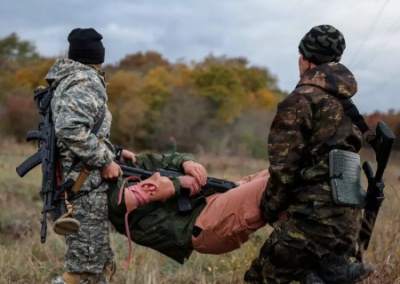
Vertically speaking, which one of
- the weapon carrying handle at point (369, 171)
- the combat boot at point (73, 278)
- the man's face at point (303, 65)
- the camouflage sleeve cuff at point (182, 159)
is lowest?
the combat boot at point (73, 278)

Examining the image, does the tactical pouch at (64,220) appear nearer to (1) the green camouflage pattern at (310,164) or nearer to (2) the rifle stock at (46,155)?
(2) the rifle stock at (46,155)

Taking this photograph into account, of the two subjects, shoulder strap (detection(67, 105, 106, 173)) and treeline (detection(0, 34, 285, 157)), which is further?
treeline (detection(0, 34, 285, 157))

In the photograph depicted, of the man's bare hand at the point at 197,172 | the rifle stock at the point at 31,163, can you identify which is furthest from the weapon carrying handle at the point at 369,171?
the rifle stock at the point at 31,163

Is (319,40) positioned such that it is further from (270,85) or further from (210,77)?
(270,85)

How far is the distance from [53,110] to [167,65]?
56.2m

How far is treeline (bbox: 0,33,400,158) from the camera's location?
4206cm

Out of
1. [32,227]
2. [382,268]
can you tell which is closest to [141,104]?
[32,227]

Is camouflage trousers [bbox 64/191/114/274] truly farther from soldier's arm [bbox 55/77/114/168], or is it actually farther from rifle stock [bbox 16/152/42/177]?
rifle stock [bbox 16/152/42/177]

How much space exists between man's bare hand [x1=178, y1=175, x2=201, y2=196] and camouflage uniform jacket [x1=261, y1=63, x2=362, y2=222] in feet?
1.83

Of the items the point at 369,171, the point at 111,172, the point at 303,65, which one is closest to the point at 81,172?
the point at 111,172

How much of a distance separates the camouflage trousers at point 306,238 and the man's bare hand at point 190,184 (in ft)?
1.91

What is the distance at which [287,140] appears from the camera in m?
4.06

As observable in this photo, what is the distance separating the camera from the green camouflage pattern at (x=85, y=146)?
417 cm

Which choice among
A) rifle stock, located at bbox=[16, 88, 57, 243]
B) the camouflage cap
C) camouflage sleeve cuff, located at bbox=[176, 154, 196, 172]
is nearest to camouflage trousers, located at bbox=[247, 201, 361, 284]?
camouflage sleeve cuff, located at bbox=[176, 154, 196, 172]
